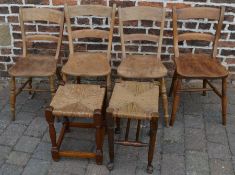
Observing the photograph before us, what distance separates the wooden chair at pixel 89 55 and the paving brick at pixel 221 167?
1.07m

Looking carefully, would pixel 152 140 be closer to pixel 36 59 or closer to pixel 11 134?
pixel 11 134

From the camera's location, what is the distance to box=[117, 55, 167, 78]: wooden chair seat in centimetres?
279

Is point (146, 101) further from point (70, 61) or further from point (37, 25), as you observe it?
point (37, 25)

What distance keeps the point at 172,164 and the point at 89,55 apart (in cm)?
128

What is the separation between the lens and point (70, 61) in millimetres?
3004

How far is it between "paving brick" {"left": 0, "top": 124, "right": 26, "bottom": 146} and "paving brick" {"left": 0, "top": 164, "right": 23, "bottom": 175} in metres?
0.26

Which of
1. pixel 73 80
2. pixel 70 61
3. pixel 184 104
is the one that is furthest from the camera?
pixel 73 80

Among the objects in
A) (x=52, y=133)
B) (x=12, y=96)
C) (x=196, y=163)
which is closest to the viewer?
(x=52, y=133)

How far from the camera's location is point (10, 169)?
2.53 metres

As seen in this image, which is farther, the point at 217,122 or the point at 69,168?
the point at 217,122

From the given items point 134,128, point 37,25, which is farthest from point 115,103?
point 37,25

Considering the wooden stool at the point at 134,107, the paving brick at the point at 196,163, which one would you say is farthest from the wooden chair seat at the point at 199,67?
the paving brick at the point at 196,163

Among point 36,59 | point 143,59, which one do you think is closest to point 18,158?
point 36,59

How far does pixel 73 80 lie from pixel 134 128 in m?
1.05
